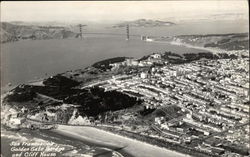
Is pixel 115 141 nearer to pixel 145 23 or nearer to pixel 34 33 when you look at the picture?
pixel 145 23

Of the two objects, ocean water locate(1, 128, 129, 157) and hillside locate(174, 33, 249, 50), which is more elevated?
hillside locate(174, 33, 249, 50)

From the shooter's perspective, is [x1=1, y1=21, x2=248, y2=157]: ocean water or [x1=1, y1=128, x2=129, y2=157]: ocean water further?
[x1=1, y1=21, x2=248, y2=157]: ocean water

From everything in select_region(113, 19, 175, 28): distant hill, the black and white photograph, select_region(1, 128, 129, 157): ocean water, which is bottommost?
select_region(1, 128, 129, 157): ocean water

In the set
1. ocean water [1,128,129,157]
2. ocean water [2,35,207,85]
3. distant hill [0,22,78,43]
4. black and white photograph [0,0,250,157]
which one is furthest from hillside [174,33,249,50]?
ocean water [1,128,129,157]

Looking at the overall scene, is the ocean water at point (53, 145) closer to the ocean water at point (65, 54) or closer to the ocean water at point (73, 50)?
the ocean water at point (65, 54)

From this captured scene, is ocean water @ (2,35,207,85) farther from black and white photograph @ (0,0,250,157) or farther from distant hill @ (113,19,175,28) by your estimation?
distant hill @ (113,19,175,28)

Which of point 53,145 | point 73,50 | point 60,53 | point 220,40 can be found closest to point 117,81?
point 73,50
